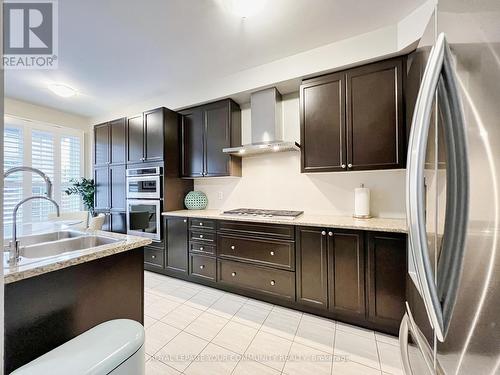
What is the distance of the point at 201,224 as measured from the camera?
273 cm

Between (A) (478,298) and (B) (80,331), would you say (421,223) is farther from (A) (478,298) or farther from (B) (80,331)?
(B) (80,331)

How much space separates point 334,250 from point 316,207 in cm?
75

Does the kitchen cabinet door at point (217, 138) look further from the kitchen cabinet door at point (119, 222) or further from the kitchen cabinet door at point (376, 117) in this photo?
the kitchen cabinet door at point (119, 222)

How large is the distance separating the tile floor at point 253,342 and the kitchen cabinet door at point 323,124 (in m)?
1.54

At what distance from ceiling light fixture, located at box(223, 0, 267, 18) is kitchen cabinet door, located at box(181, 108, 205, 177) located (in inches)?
61.0

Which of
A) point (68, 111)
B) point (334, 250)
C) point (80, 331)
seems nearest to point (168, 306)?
point (80, 331)

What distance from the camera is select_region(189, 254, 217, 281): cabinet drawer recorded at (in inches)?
104

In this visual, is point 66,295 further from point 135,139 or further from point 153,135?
point 135,139

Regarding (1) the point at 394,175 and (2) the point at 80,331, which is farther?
(1) the point at 394,175

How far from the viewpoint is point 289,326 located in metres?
1.94

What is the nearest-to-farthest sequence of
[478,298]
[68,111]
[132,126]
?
[478,298]
[132,126]
[68,111]

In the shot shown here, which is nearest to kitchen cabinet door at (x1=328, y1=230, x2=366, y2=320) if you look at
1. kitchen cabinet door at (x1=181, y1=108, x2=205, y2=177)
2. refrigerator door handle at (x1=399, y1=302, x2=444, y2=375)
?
refrigerator door handle at (x1=399, y1=302, x2=444, y2=375)

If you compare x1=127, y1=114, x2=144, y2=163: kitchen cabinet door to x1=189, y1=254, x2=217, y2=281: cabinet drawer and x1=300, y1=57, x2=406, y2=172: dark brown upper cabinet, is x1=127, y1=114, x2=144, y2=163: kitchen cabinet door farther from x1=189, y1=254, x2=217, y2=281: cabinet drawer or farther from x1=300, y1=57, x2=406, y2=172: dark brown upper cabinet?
x1=300, y1=57, x2=406, y2=172: dark brown upper cabinet

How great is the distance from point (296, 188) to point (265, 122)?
3.08ft
